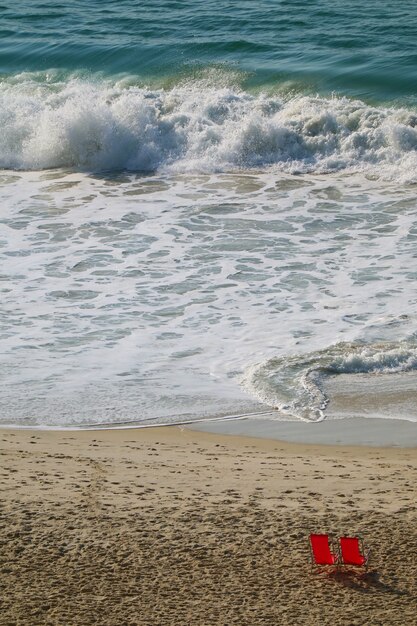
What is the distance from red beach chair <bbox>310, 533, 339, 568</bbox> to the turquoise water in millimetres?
11108

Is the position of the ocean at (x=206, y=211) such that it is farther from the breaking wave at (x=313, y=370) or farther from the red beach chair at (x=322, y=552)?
the red beach chair at (x=322, y=552)

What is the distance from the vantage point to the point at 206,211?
482 inches

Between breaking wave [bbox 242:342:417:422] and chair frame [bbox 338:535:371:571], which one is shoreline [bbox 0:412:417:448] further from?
chair frame [bbox 338:535:371:571]

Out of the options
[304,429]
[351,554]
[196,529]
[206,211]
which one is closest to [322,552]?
[351,554]

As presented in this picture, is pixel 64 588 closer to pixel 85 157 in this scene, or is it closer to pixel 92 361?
Result: pixel 92 361

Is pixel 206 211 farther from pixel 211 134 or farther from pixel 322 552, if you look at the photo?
pixel 322 552

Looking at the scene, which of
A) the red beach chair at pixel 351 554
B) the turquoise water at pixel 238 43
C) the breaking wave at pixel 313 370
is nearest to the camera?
the red beach chair at pixel 351 554

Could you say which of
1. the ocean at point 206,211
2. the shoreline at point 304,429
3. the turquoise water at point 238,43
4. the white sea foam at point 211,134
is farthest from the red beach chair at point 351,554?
the turquoise water at point 238,43

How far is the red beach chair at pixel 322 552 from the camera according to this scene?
16.4ft

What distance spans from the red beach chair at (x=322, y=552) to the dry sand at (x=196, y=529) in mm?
63

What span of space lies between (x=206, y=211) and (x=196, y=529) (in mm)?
7190

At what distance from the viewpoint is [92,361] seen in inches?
318

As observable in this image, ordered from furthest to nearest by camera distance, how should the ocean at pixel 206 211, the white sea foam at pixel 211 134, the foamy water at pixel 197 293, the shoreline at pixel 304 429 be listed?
1. the white sea foam at pixel 211 134
2. the ocean at pixel 206 211
3. the foamy water at pixel 197 293
4. the shoreline at pixel 304 429

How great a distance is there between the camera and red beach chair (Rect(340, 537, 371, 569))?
4988 millimetres
